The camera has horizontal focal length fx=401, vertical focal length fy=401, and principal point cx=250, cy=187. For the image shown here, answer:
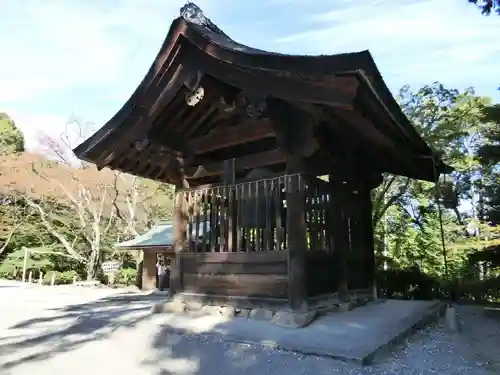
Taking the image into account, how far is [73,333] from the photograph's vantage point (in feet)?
20.1

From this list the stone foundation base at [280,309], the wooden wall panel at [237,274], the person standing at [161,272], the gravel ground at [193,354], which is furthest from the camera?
the person standing at [161,272]

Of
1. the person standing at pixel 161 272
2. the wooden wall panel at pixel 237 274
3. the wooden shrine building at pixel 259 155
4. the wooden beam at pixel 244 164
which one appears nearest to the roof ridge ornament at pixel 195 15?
the wooden shrine building at pixel 259 155

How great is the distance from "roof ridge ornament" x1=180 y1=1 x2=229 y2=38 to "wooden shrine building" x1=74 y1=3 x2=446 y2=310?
0.07 ft

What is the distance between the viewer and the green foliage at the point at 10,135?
27.2 metres

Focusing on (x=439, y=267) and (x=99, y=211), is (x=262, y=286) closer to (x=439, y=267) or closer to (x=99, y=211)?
(x=439, y=267)

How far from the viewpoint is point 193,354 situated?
4551 mm

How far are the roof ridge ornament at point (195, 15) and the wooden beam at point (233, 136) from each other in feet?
5.25

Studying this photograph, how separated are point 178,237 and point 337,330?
322 centimetres

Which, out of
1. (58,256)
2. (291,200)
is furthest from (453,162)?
(58,256)

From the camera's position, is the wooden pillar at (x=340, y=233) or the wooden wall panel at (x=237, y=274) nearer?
the wooden wall panel at (x=237, y=274)

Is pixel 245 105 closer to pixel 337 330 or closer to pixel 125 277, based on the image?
pixel 337 330

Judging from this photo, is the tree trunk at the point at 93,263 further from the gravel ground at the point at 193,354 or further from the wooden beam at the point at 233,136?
the wooden beam at the point at 233,136

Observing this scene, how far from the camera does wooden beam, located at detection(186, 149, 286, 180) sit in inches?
241

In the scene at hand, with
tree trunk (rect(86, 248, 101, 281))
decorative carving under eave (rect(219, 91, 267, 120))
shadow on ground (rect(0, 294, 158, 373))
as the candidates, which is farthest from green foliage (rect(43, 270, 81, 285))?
decorative carving under eave (rect(219, 91, 267, 120))
